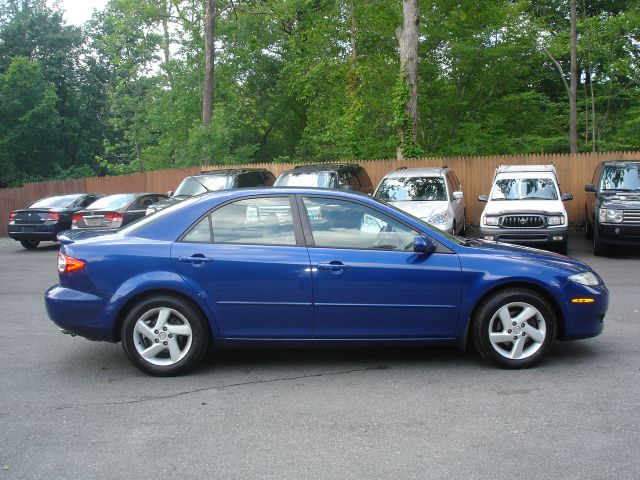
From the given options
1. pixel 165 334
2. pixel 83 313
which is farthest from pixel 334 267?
pixel 83 313

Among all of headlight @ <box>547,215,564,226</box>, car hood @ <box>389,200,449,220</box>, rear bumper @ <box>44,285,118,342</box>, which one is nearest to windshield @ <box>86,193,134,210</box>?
car hood @ <box>389,200,449,220</box>

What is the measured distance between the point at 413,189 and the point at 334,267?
29.6 ft

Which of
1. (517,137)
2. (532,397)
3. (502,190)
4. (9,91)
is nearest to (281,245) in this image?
(532,397)

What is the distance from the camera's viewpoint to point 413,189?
14336mm

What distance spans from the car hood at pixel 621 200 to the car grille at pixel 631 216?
0.08 metres

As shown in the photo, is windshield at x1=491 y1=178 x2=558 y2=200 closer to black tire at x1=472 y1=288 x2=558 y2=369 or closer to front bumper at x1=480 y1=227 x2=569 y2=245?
front bumper at x1=480 y1=227 x2=569 y2=245

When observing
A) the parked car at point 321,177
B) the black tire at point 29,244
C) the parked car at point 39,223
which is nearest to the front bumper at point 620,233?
the parked car at point 321,177

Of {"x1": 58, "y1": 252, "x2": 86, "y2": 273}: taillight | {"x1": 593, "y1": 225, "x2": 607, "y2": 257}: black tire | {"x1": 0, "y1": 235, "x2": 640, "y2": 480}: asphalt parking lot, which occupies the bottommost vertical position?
{"x1": 0, "y1": 235, "x2": 640, "y2": 480}: asphalt parking lot

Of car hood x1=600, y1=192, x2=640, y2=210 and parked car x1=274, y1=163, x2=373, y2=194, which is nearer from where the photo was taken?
car hood x1=600, y1=192, x2=640, y2=210

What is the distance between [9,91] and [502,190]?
32.3 m

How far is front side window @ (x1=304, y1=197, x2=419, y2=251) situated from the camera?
5730 millimetres

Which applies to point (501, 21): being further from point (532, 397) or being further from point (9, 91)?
point (9, 91)

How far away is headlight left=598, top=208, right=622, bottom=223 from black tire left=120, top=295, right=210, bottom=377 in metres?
9.59

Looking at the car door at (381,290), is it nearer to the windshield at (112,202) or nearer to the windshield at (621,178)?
the windshield at (621,178)
